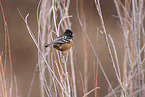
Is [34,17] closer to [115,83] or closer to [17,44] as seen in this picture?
[17,44]

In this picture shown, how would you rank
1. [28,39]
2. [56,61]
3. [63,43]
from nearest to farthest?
1. [56,61]
2. [63,43]
3. [28,39]

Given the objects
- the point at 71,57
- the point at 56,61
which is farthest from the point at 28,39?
the point at 56,61

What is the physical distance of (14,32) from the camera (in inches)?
191

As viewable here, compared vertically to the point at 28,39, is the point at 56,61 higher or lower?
lower

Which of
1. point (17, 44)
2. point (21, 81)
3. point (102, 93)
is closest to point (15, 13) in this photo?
point (17, 44)

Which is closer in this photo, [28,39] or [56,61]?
[56,61]

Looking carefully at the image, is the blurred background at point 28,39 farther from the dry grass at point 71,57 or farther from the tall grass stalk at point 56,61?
the tall grass stalk at point 56,61

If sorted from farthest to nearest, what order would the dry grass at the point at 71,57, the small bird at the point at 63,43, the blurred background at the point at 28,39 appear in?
the blurred background at the point at 28,39, the small bird at the point at 63,43, the dry grass at the point at 71,57

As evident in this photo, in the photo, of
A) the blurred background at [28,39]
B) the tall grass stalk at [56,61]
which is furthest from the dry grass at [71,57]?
the blurred background at [28,39]

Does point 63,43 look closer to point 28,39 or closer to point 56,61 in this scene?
point 56,61

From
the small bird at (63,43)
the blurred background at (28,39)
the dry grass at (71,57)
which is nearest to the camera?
the dry grass at (71,57)

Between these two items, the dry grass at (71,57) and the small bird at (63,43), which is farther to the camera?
the small bird at (63,43)

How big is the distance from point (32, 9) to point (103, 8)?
54.1 inches

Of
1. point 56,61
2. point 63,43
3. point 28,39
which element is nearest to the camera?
point 56,61
